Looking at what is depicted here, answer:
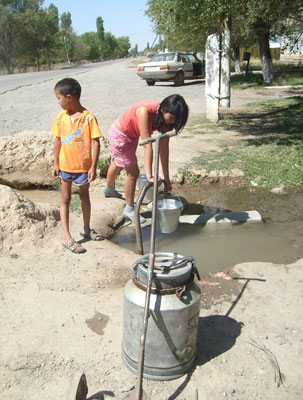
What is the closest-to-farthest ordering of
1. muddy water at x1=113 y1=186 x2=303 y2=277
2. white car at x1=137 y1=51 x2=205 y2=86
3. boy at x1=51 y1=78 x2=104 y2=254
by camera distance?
boy at x1=51 y1=78 x2=104 y2=254
muddy water at x1=113 y1=186 x2=303 y2=277
white car at x1=137 y1=51 x2=205 y2=86

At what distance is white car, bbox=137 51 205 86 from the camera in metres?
17.6

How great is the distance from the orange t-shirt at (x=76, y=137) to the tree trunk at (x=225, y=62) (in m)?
6.95

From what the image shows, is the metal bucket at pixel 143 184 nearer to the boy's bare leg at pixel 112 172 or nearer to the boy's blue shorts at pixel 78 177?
the boy's bare leg at pixel 112 172

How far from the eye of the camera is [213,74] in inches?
369

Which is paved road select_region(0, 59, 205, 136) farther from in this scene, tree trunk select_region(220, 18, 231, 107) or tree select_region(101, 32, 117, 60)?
tree select_region(101, 32, 117, 60)

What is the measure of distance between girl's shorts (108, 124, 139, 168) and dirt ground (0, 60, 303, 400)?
3.05 ft

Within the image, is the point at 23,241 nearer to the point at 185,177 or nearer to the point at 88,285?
the point at 88,285

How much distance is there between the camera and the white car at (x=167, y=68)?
17594 millimetres

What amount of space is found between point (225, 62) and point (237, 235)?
22.4ft

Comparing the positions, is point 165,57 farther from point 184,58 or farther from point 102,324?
point 102,324

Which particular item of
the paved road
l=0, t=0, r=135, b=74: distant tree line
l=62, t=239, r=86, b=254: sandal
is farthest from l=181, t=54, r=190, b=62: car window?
l=0, t=0, r=135, b=74: distant tree line

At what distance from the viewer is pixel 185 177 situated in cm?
586

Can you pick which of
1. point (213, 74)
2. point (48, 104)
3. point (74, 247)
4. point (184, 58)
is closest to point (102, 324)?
point (74, 247)

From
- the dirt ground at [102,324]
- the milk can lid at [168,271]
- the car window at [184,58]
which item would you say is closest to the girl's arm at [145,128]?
the dirt ground at [102,324]
